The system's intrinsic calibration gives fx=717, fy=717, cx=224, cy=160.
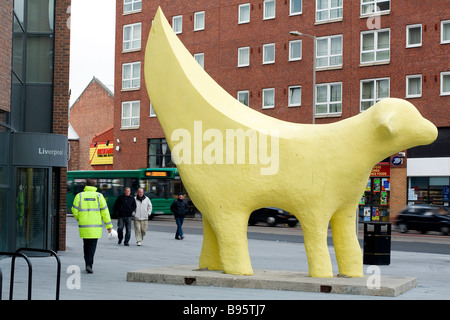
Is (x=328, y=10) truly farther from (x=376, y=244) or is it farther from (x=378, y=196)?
(x=376, y=244)

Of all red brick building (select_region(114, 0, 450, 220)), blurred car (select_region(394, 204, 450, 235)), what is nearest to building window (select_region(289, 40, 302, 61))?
red brick building (select_region(114, 0, 450, 220))

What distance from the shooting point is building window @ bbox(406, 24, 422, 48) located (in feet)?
125

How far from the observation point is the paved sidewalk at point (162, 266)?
36.6 feet

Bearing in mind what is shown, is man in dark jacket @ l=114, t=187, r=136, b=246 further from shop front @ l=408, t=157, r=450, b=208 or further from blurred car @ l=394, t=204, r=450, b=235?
shop front @ l=408, t=157, r=450, b=208

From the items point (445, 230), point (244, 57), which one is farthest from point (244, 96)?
point (445, 230)

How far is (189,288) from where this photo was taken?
12.0 metres

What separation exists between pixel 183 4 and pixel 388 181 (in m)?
18.8

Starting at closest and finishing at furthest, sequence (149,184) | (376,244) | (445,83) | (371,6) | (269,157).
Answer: (269,157) < (376,244) < (445,83) < (371,6) < (149,184)

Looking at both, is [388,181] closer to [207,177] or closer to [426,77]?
[426,77]

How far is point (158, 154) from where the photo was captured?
4891cm

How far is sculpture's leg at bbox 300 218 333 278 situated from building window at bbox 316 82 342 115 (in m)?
29.1

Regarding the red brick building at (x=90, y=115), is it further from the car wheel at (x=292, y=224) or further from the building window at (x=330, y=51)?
the car wheel at (x=292, y=224)

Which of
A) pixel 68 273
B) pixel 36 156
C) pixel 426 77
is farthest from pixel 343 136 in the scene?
pixel 426 77

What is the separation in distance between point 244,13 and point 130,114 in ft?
37.6
